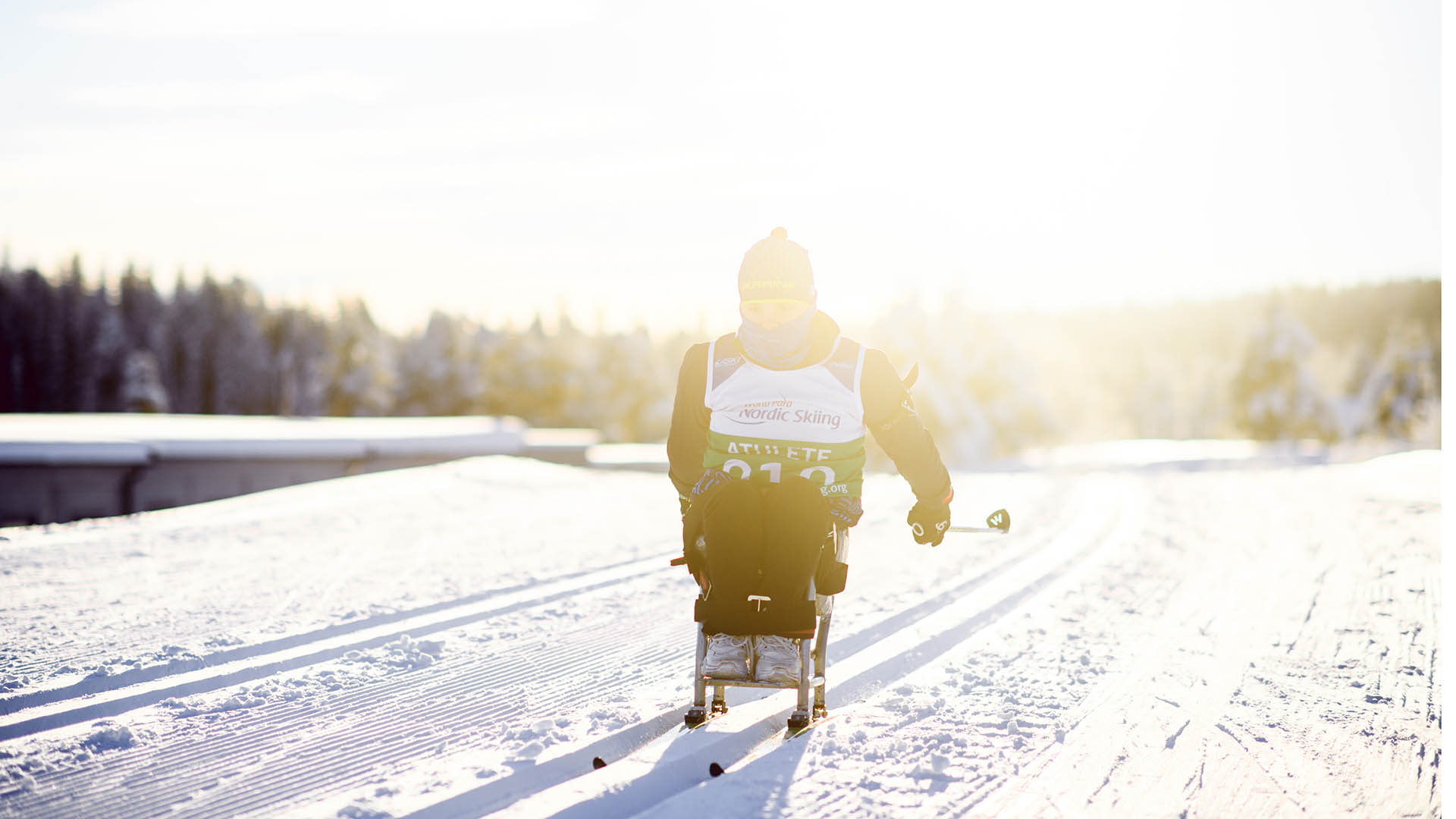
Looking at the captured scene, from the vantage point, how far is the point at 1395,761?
3260 millimetres

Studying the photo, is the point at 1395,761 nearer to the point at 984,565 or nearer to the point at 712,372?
the point at 712,372

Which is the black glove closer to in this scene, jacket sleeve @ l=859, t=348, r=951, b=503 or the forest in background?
jacket sleeve @ l=859, t=348, r=951, b=503

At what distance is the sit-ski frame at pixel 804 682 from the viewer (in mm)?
3346

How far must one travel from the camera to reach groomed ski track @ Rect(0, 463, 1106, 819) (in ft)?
9.21

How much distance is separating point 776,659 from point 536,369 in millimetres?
61165

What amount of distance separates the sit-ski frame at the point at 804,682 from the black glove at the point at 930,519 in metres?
0.29

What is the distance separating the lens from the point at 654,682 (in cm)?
409

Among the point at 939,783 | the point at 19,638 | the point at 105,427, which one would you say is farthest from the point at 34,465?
the point at 939,783

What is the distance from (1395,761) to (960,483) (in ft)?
56.2

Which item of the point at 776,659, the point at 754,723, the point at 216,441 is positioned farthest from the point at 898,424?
the point at 216,441

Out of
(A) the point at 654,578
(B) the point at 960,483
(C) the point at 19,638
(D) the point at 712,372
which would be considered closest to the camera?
(D) the point at 712,372

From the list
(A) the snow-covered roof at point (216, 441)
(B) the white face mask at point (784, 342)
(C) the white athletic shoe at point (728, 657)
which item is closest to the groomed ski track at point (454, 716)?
(C) the white athletic shoe at point (728, 657)

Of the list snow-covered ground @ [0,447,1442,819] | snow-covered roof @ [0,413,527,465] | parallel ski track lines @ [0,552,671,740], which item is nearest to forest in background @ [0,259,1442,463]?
snow-covered roof @ [0,413,527,465]

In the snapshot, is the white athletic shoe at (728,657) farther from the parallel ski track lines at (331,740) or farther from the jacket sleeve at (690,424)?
the parallel ski track lines at (331,740)
